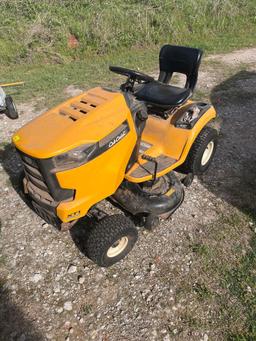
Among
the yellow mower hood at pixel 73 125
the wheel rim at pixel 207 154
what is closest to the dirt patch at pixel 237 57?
the wheel rim at pixel 207 154

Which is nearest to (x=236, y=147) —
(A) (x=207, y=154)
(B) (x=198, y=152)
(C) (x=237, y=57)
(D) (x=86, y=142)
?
(A) (x=207, y=154)

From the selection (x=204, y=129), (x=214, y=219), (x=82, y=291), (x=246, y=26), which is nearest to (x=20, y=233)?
(x=82, y=291)

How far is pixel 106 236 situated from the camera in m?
2.85

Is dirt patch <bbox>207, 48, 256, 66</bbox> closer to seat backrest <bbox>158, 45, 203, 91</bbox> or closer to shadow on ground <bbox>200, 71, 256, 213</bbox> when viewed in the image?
shadow on ground <bbox>200, 71, 256, 213</bbox>

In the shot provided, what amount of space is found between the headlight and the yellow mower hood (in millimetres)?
38

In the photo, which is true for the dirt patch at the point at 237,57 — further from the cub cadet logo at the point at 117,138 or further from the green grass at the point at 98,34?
the cub cadet logo at the point at 117,138

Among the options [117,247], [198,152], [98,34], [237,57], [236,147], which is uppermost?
[198,152]

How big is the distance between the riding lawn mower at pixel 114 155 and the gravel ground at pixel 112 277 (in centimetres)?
23

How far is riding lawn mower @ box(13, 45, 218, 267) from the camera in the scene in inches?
101

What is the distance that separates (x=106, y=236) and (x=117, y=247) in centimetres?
30

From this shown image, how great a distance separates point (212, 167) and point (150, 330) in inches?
89.9

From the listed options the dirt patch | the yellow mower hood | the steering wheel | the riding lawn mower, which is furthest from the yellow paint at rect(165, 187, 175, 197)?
the dirt patch

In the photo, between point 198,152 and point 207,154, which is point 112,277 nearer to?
point 198,152

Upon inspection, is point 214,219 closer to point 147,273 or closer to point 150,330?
point 147,273
